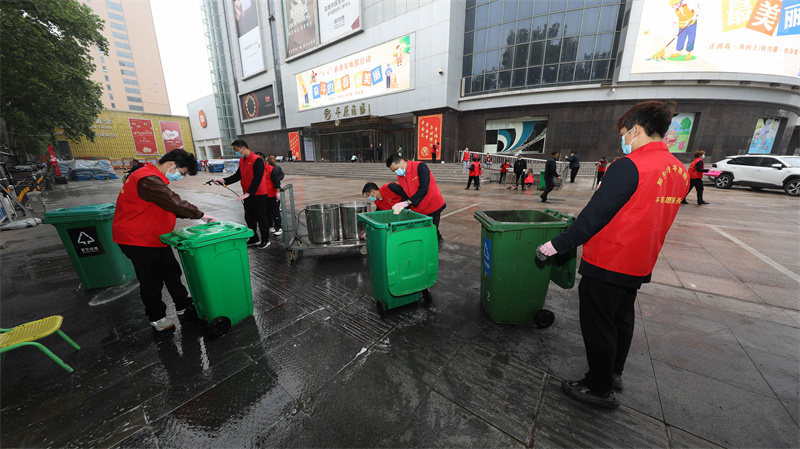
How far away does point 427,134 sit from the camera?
21516 mm

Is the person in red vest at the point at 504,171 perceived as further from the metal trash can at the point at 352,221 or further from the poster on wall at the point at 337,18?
the poster on wall at the point at 337,18

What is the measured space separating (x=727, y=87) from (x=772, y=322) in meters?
24.0

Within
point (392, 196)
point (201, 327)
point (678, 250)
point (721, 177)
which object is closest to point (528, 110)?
point (721, 177)

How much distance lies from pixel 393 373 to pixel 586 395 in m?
1.38

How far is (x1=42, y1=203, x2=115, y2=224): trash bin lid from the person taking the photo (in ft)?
10.3

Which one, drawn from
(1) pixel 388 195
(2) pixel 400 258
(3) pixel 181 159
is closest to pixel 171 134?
(3) pixel 181 159

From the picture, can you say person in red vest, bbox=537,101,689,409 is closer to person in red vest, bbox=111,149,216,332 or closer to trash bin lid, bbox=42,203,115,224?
person in red vest, bbox=111,149,216,332

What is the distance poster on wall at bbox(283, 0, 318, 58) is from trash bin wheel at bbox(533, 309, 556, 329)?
32.3 m

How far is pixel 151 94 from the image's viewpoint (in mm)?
71000

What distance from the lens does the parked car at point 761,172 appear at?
11.1 m

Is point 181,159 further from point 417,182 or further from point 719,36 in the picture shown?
point 719,36

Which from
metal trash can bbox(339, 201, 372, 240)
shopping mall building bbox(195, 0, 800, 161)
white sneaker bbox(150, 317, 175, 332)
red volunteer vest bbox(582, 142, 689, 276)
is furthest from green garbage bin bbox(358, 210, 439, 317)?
shopping mall building bbox(195, 0, 800, 161)

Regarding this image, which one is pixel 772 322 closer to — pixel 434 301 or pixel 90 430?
pixel 434 301

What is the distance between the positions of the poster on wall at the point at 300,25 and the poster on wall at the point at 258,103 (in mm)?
5591
